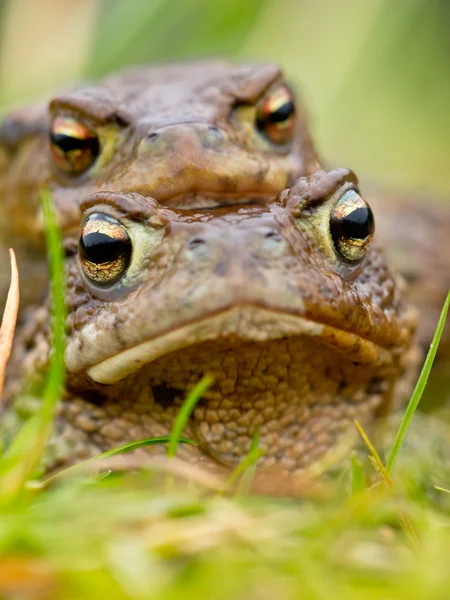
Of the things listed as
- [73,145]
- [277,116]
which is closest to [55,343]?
[73,145]

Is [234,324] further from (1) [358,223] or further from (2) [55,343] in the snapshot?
(1) [358,223]

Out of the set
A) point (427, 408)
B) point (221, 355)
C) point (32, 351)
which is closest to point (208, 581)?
point (221, 355)

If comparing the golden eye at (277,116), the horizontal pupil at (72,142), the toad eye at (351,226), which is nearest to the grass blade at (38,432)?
the toad eye at (351,226)

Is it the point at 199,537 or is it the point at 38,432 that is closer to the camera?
the point at 199,537

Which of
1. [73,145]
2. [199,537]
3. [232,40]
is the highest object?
[232,40]

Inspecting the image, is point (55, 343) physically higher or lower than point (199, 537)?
higher

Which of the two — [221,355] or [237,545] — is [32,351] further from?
[237,545]
